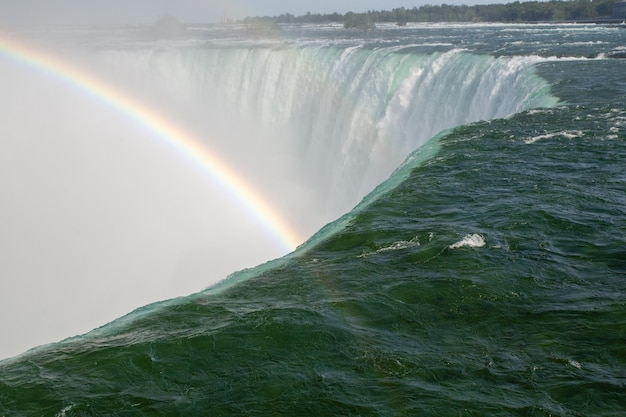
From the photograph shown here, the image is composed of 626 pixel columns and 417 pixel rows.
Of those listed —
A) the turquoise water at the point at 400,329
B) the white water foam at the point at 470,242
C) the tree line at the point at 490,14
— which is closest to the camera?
the turquoise water at the point at 400,329

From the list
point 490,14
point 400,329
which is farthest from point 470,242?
point 490,14

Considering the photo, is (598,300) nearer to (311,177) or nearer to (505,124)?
(505,124)

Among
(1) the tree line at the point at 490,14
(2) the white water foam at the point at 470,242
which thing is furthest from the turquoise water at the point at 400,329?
(1) the tree line at the point at 490,14

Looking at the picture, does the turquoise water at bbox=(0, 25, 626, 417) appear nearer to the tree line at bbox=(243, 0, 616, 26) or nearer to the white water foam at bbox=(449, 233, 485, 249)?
the white water foam at bbox=(449, 233, 485, 249)

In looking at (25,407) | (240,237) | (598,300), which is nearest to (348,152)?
(240,237)

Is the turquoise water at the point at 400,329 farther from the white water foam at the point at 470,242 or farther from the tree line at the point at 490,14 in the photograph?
the tree line at the point at 490,14

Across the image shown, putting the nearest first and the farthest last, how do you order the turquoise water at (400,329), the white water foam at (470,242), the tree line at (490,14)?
the turquoise water at (400,329), the white water foam at (470,242), the tree line at (490,14)

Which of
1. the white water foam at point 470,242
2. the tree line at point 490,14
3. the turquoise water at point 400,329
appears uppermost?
the tree line at point 490,14

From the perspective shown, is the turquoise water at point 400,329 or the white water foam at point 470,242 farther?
the white water foam at point 470,242
